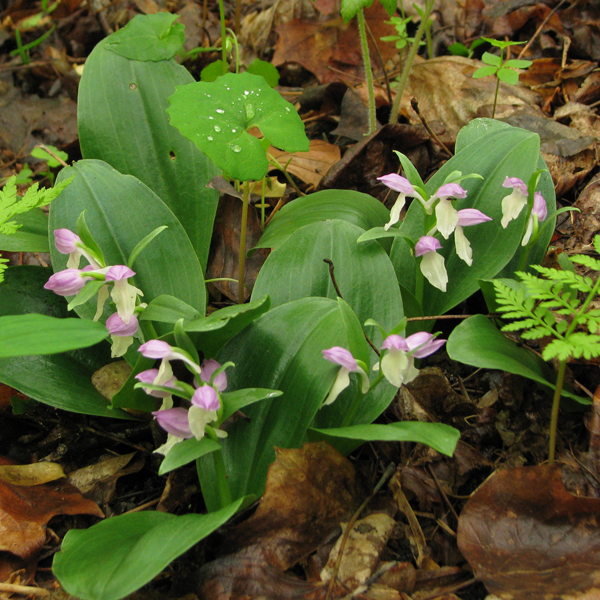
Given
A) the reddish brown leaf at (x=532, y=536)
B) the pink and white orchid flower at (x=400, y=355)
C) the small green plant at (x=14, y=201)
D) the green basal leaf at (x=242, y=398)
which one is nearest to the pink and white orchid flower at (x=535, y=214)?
the pink and white orchid flower at (x=400, y=355)

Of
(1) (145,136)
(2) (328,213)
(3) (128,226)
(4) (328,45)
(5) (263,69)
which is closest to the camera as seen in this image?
(3) (128,226)

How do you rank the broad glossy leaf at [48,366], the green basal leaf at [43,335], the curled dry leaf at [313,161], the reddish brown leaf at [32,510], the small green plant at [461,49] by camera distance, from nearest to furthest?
the green basal leaf at [43,335]
the reddish brown leaf at [32,510]
the broad glossy leaf at [48,366]
the curled dry leaf at [313,161]
the small green plant at [461,49]

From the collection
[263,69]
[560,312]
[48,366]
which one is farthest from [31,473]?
[263,69]

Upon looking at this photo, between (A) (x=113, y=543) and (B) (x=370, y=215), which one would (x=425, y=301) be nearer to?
(B) (x=370, y=215)

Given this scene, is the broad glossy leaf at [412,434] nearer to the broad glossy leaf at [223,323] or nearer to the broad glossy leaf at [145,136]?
the broad glossy leaf at [223,323]

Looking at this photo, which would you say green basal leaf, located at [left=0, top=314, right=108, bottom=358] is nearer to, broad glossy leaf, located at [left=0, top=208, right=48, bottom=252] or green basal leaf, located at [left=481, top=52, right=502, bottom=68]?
broad glossy leaf, located at [left=0, top=208, right=48, bottom=252]

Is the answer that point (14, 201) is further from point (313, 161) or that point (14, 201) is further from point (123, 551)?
point (313, 161)
